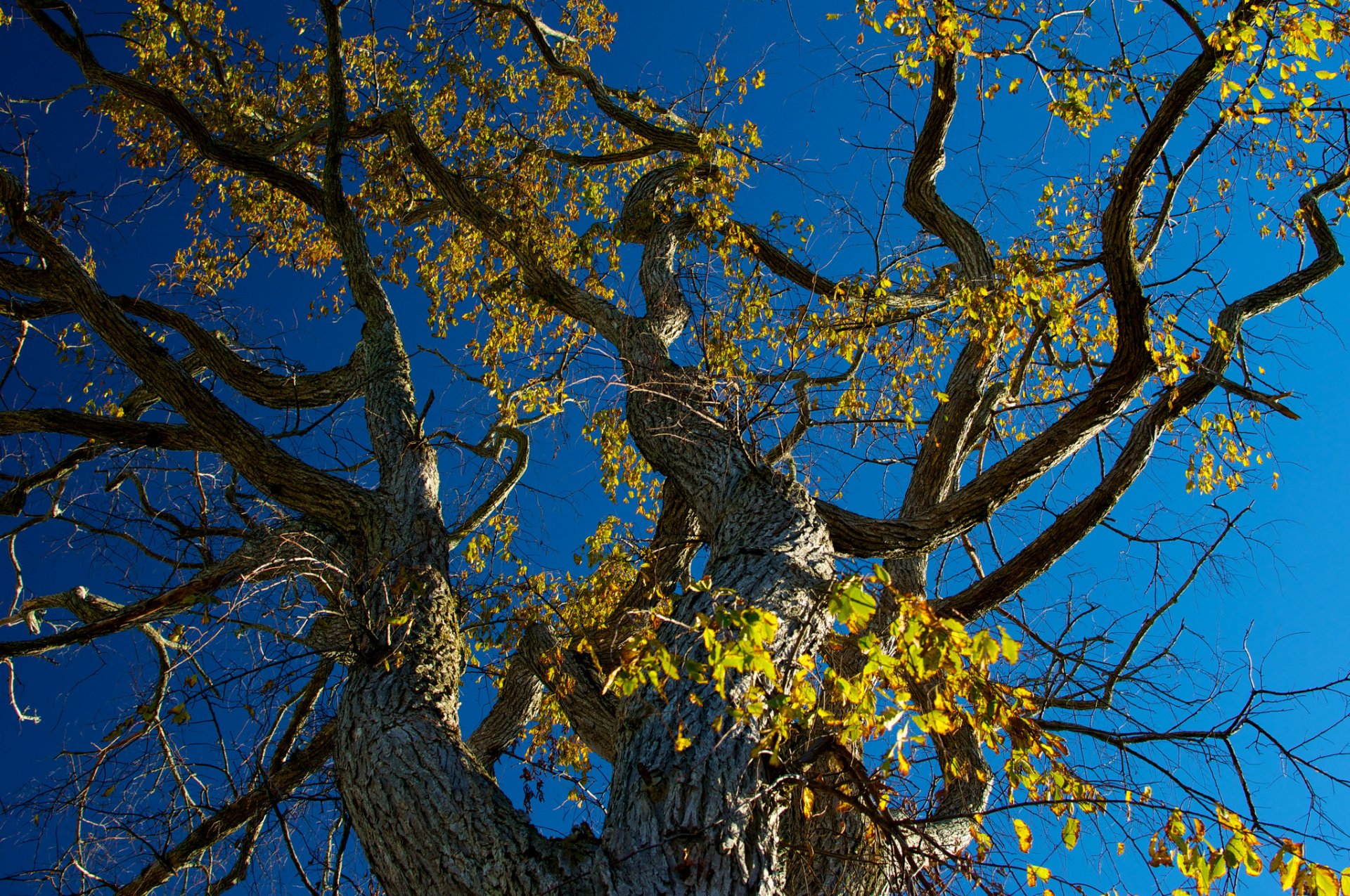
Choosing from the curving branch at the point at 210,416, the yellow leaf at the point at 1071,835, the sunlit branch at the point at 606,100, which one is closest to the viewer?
the yellow leaf at the point at 1071,835

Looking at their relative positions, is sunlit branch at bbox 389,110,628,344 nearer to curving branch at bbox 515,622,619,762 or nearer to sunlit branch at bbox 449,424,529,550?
sunlit branch at bbox 449,424,529,550

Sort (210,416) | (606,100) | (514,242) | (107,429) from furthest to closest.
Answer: (606,100) → (514,242) → (107,429) → (210,416)

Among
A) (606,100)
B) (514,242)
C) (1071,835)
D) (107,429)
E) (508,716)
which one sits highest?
(606,100)

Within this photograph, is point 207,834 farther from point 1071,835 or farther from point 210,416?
point 1071,835

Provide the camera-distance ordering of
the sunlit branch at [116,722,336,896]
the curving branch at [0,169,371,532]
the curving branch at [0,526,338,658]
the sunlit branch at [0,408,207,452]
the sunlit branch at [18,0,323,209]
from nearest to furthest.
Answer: the curving branch at [0,526,338,658]
the sunlit branch at [116,722,336,896]
the curving branch at [0,169,371,532]
the sunlit branch at [0,408,207,452]
the sunlit branch at [18,0,323,209]

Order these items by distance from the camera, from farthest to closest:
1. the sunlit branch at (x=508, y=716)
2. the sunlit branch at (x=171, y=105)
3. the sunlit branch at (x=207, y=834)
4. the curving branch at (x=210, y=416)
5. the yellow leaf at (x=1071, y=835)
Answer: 1. the sunlit branch at (x=171, y=105)
2. the sunlit branch at (x=508, y=716)
3. the curving branch at (x=210, y=416)
4. the sunlit branch at (x=207, y=834)
5. the yellow leaf at (x=1071, y=835)

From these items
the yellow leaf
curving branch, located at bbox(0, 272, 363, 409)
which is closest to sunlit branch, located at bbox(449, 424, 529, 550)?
curving branch, located at bbox(0, 272, 363, 409)

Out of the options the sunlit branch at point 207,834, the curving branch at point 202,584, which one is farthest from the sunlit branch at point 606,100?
the sunlit branch at point 207,834

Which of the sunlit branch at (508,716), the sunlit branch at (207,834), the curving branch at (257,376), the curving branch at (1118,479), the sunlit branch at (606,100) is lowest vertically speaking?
the curving branch at (1118,479)

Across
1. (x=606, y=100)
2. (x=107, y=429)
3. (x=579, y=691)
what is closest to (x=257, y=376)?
(x=107, y=429)

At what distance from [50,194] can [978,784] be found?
23.5 feet

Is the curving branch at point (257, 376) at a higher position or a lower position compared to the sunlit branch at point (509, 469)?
higher

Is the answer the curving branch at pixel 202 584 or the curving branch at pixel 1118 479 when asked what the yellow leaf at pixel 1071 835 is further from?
the curving branch at pixel 202 584

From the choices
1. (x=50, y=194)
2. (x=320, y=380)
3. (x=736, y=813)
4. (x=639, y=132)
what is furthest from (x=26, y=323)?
(x=736, y=813)
